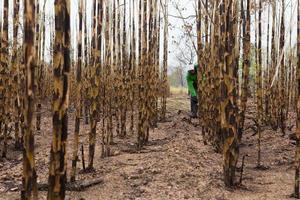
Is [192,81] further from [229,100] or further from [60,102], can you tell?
[60,102]

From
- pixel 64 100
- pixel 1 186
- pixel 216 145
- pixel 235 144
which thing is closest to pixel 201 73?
pixel 216 145

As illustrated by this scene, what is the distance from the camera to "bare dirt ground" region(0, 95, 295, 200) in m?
3.17

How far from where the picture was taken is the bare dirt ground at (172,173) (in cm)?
317

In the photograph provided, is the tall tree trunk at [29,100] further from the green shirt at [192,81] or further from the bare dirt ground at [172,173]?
the green shirt at [192,81]

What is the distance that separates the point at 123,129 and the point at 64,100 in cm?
381

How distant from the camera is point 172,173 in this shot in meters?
3.61

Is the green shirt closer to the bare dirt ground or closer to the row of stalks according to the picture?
the row of stalks

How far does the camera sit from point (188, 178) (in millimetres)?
3502

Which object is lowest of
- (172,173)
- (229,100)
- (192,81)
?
(172,173)

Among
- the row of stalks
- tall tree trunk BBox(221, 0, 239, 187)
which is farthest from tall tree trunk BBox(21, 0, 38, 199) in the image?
tall tree trunk BBox(221, 0, 239, 187)

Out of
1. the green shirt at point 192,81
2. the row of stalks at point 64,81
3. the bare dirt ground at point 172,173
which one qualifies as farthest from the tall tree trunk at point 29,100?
the green shirt at point 192,81

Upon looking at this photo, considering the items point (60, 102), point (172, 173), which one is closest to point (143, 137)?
point (172, 173)

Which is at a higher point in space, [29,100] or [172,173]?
[29,100]

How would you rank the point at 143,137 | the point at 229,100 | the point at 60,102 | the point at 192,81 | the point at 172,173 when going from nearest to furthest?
the point at 60,102, the point at 229,100, the point at 172,173, the point at 143,137, the point at 192,81
